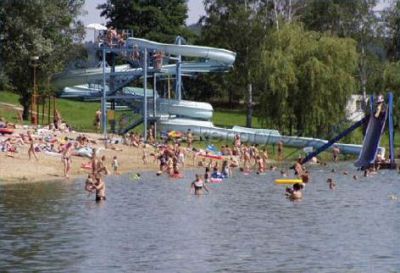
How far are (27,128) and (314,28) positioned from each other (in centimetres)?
3304

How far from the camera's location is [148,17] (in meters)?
99.6

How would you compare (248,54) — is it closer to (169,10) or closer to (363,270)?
(169,10)

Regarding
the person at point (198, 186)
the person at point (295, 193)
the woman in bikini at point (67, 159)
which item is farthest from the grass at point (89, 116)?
the person at point (295, 193)

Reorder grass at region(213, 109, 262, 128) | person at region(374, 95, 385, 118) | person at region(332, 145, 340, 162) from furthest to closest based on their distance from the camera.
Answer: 1. grass at region(213, 109, 262, 128)
2. person at region(332, 145, 340, 162)
3. person at region(374, 95, 385, 118)

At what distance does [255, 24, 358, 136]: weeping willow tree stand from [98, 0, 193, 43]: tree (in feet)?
91.3

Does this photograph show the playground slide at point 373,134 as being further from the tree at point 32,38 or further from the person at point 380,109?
the tree at point 32,38

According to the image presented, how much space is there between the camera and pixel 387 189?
4716cm

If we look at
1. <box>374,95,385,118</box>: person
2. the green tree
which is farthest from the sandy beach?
the green tree

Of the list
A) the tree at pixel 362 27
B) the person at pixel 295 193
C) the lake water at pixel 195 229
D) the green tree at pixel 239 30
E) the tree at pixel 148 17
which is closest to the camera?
the lake water at pixel 195 229

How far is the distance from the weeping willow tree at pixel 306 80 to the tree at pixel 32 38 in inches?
497

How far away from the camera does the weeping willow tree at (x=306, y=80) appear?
69.3 metres

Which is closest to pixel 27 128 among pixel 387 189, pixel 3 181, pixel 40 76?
pixel 40 76

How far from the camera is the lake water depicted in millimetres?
24812

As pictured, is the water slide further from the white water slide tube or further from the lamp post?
the lamp post
